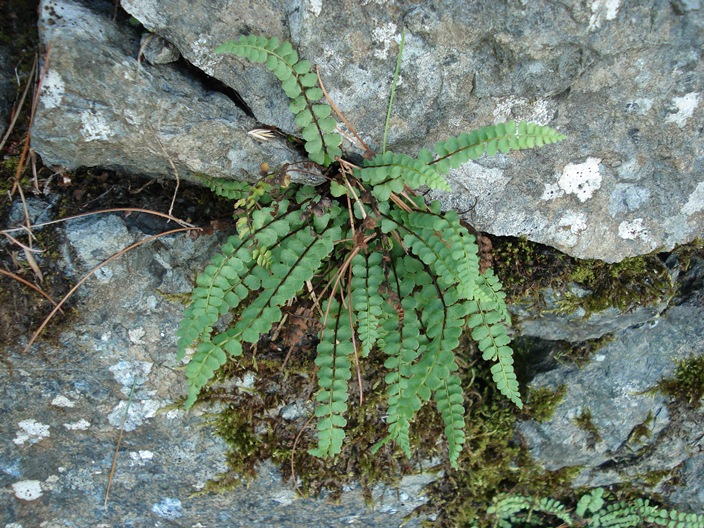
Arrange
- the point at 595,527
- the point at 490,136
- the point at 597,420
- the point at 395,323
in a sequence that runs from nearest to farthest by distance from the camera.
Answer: the point at 490,136, the point at 395,323, the point at 597,420, the point at 595,527

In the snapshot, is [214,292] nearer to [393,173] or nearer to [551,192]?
[393,173]

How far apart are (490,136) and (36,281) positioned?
9.08ft

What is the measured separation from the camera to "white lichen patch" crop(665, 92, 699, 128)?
116 inches

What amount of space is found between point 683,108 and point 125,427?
398 centimetres

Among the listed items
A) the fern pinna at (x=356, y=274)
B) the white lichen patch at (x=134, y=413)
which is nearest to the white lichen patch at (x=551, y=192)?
the fern pinna at (x=356, y=274)

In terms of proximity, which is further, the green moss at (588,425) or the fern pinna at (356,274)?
the green moss at (588,425)

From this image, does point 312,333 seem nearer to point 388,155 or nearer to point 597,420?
point 388,155

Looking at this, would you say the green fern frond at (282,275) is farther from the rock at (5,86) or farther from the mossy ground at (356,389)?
the rock at (5,86)

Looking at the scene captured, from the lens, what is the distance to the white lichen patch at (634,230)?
3339 millimetres

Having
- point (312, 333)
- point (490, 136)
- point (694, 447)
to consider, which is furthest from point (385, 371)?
point (694, 447)

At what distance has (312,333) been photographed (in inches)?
146

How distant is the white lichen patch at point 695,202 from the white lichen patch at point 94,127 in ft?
11.1

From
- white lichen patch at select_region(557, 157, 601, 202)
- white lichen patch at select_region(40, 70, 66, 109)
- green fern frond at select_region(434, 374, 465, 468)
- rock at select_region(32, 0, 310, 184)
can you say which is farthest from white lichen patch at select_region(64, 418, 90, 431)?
white lichen patch at select_region(557, 157, 601, 202)

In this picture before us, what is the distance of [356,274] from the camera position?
3291 mm
